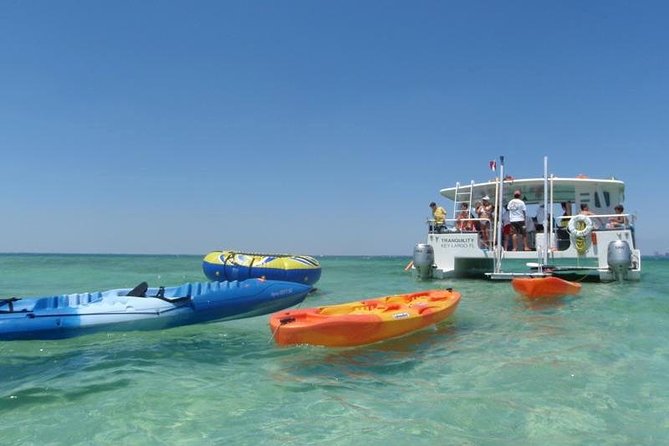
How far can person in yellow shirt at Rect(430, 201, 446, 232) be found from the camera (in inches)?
673

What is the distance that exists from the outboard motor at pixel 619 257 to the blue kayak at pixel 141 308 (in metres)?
10.1

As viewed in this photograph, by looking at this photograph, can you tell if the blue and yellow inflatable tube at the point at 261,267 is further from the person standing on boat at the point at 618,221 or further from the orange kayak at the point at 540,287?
the person standing on boat at the point at 618,221

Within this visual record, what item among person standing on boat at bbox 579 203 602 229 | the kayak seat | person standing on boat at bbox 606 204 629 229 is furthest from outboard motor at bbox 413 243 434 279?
the kayak seat

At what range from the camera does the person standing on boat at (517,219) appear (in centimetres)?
1534

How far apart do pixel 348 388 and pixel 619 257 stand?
11.9 meters

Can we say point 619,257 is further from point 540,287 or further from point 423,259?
point 423,259

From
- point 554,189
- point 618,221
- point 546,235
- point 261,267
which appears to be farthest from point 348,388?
point 554,189

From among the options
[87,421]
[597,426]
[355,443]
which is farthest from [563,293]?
[87,421]

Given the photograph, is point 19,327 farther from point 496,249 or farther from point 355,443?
point 496,249

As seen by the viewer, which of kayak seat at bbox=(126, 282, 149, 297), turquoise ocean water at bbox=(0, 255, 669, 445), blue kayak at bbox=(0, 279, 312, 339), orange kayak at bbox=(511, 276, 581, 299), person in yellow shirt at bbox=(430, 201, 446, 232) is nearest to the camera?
turquoise ocean water at bbox=(0, 255, 669, 445)

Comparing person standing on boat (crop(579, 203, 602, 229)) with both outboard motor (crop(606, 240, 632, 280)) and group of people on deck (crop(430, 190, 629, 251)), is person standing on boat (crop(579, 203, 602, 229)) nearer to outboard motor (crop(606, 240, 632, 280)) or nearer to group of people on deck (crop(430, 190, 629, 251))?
group of people on deck (crop(430, 190, 629, 251))

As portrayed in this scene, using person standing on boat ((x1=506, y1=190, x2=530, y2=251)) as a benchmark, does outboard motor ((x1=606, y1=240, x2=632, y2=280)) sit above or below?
below

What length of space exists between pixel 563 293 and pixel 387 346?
707 centimetres

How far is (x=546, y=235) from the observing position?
45.5 ft
